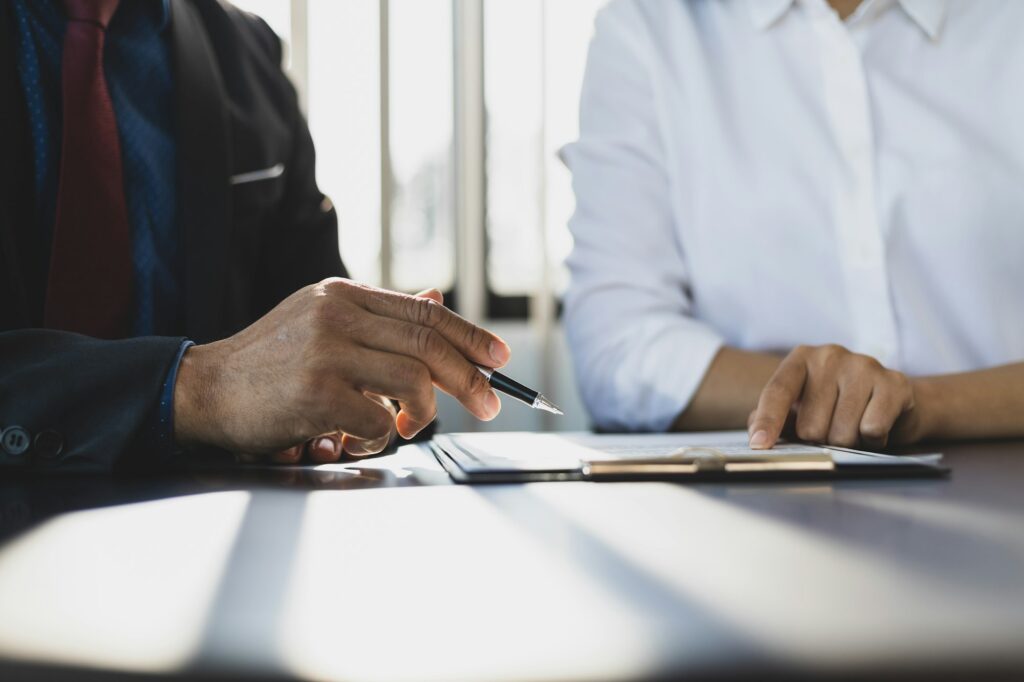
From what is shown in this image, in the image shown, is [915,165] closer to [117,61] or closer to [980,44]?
[980,44]

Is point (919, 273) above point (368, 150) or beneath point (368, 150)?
beneath

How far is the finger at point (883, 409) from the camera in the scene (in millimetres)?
781

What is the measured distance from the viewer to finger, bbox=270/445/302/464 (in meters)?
0.72

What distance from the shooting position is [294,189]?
134 centimetres

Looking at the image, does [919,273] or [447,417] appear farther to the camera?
[447,417]

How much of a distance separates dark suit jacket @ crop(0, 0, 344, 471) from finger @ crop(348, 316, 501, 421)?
17 cm

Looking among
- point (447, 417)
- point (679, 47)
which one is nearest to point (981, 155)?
point (679, 47)

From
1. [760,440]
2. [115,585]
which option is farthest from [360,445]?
[115,585]

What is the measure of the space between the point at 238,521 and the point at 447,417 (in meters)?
1.96

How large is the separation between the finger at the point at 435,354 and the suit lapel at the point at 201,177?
1.48 ft

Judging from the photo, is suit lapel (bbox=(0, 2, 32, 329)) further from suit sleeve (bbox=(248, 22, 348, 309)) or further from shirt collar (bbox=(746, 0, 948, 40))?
shirt collar (bbox=(746, 0, 948, 40))

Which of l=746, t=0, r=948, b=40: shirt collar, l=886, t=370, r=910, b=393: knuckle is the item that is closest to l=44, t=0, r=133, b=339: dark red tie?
l=886, t=370, r=910, b=393: knuckle

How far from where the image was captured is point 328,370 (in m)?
0.66

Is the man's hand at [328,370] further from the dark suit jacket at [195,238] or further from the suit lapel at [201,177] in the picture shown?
the suit lapel at [201,177]
